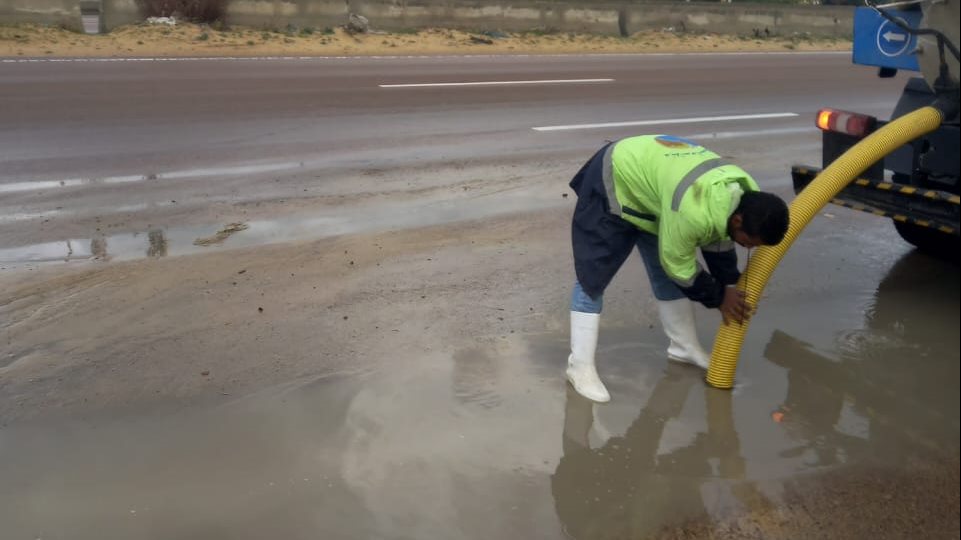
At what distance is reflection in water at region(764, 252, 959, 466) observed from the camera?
3047mm

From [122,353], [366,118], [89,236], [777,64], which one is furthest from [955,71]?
[777,64]

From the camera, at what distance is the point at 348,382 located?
14.5 ft

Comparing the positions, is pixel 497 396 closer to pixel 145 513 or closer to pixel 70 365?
pixel 145 513

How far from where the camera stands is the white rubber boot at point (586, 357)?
14.1 feet

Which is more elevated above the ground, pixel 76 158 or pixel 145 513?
pixel 76 158

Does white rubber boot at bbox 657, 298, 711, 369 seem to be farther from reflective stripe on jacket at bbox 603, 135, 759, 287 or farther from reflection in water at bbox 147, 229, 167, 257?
reflection in water at bbox 147, 229, 167, 257

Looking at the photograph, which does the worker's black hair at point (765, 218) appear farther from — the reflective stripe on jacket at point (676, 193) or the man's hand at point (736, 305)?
the man's hand at point (736, 305)

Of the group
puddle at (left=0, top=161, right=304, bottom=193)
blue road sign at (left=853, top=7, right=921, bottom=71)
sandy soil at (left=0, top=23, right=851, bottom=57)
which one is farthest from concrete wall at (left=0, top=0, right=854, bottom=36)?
blue road sign at (left=853, top=7, right=921, bottom=71)

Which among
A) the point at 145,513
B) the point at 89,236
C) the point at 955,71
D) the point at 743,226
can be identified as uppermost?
the point at 955,71

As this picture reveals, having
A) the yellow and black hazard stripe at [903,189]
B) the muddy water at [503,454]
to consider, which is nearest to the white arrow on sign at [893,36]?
the yellow and black hazard stripe at [903,189]

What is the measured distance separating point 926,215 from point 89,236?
5.29m

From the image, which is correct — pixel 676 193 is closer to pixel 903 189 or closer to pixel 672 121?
pixel 903 189

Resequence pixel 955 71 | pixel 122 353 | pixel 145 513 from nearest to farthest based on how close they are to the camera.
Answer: pixel 955 71 → pixel 145 513 → pixel 122 353

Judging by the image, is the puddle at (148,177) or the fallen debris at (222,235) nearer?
the fallen debris at (222,235)
